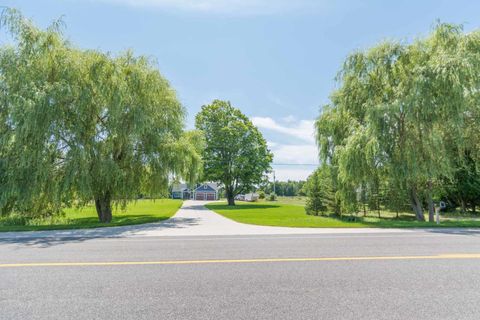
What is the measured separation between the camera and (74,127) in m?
13.5

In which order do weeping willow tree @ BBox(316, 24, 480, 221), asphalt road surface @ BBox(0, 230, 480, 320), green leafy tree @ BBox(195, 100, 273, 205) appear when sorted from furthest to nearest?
green leafy tree @ BBox(195, 100, 273, 205), weeping willow tree @ BBox(316, 24, 480, 221), asphalt road surface @ BBox(0, 230, 480, 320)

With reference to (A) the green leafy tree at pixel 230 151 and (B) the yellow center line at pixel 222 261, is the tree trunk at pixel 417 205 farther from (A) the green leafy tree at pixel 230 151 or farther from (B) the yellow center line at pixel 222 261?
(A) the green leafy tree at pixel 230 151

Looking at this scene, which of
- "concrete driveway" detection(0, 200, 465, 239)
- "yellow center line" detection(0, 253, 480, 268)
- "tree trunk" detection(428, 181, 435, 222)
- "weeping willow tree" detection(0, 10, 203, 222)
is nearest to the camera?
"yellow center line" detection(0, 253, 480, 268)

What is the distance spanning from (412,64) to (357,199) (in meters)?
8.14

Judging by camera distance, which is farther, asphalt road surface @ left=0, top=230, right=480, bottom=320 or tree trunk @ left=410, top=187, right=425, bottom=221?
tree trunk @ left=410, top=187, right=425, bottom=221

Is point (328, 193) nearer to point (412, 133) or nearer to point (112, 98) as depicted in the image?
point (412, 133)

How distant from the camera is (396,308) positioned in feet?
11.0

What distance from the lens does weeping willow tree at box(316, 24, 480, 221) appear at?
1312cm

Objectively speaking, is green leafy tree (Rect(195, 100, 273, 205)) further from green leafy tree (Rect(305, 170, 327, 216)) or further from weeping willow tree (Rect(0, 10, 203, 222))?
weeping willow tree (Rect(0, 10, 203, 222))

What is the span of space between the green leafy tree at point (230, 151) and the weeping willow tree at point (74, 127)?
19.9 meters

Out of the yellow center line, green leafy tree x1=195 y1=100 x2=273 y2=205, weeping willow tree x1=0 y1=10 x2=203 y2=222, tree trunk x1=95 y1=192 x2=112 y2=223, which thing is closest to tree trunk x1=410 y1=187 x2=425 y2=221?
the yellow center line

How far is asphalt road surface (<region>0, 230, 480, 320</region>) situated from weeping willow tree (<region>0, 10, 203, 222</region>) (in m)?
6.72

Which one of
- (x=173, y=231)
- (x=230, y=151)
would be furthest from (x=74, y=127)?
(x=230, y=151)

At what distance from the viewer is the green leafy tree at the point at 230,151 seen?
119 ft
